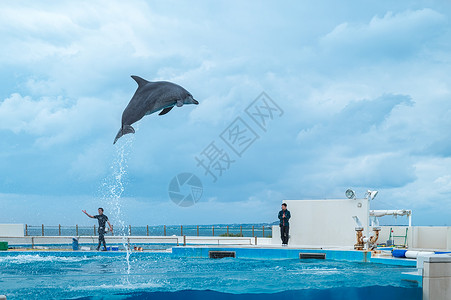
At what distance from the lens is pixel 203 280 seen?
9.25 m

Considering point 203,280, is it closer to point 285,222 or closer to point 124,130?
point 124,130

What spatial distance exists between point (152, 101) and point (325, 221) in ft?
27.6

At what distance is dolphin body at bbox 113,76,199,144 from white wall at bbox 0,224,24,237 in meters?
16.0

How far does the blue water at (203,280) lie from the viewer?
8.35 m

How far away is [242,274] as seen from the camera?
407 inches

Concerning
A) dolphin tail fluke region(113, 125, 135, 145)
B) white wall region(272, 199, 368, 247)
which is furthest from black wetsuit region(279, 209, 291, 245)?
dolphin tail fluke region(113, 125, 135, 145)

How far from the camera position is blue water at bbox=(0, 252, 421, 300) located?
8.35 meters

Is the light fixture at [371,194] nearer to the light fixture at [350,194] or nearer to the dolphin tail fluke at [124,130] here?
the light fixture at [350,194]

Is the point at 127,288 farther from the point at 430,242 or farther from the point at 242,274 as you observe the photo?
the point at 430,242

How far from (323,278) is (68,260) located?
24.5 ft

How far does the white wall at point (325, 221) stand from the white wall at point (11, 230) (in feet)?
40.7

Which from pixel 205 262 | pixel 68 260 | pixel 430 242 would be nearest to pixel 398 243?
pixel 430 242

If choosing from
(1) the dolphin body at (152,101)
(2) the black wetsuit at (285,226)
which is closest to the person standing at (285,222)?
(2) the black wetsuit at (285,226)

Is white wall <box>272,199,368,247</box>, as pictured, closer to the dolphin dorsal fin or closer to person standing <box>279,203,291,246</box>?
person standing <box>279,203,291,246</box>
